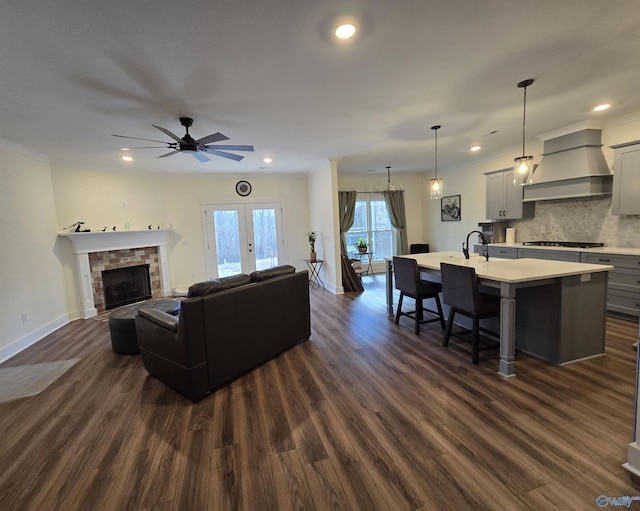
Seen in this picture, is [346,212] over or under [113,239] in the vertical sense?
over

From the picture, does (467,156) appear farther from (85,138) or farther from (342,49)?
(85,138)

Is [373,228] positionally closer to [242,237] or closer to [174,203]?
[242,237]

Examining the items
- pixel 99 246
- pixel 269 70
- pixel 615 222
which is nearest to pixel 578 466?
pixel 269 70

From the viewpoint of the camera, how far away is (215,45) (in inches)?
81.1

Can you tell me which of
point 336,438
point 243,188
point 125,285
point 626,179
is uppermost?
point 243,188

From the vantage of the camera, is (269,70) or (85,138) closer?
(269,70)

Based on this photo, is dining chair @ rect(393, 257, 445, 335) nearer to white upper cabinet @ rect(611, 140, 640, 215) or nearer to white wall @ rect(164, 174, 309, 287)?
white upper cabinet @ rect(611, 140, 640, 215)

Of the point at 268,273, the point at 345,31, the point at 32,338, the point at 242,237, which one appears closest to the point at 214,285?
the point at 268,273

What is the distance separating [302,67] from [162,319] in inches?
94.1

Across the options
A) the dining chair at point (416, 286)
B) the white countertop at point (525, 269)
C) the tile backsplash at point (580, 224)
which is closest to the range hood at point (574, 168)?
the tile backsplash at point (580, 224)

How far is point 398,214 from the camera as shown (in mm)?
7953

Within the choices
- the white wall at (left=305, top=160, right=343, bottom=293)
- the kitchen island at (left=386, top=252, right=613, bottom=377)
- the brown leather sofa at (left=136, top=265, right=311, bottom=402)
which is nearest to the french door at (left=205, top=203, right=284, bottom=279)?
the white wall at (left=305, top=160, right=343, bottom=293)

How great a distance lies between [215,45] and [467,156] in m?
5.56

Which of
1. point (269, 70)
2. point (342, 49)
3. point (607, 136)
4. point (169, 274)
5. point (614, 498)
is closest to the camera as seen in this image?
point (614, 498)
